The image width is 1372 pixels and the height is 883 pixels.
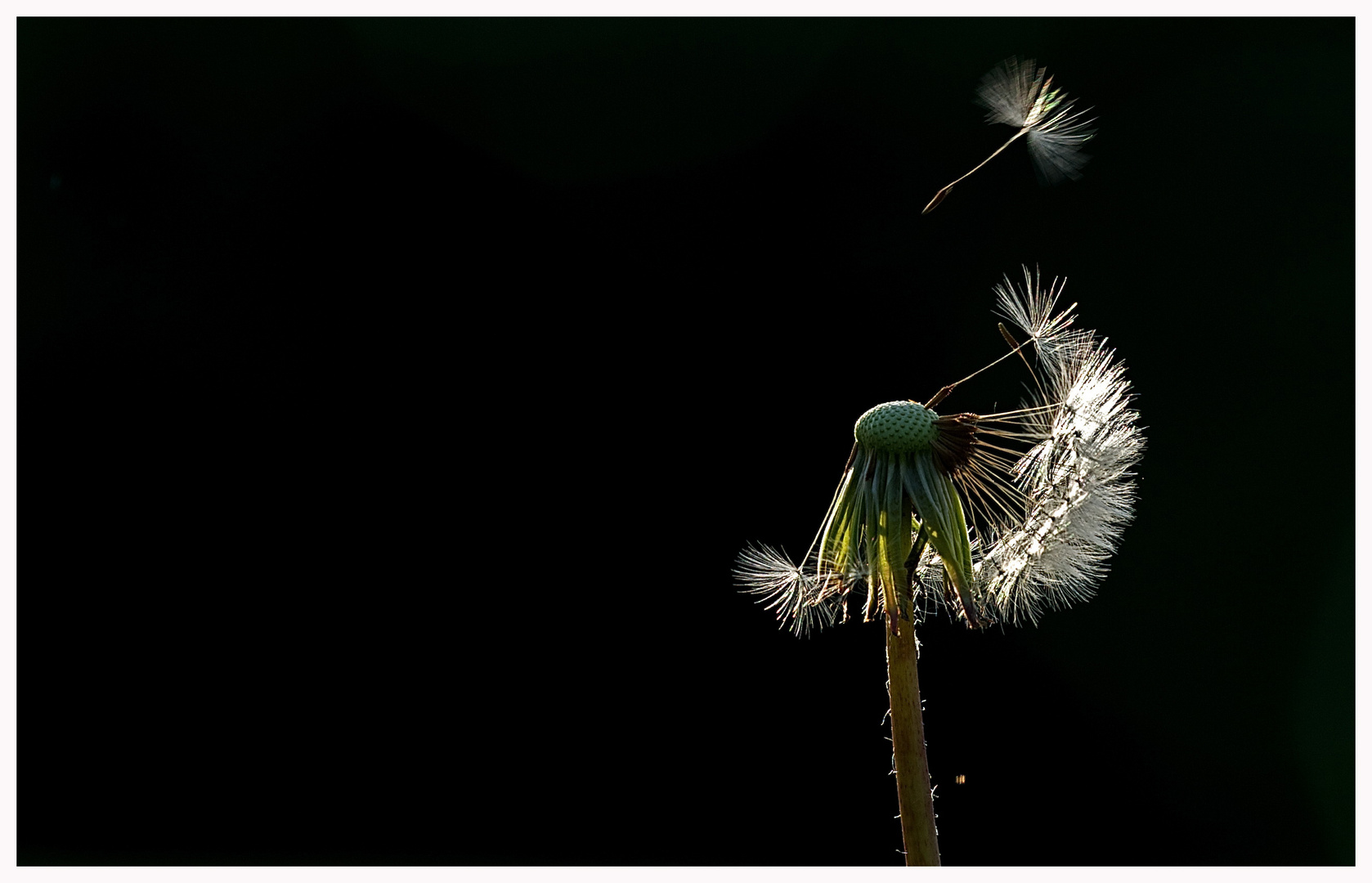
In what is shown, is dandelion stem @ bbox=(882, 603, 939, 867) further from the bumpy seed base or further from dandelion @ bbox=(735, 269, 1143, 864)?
the bumpy seed base

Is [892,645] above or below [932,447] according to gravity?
below

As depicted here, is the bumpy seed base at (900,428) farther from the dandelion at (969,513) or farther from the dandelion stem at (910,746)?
the dandelion stem at (910,746)

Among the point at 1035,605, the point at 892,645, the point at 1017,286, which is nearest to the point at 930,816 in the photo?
the point at 892,645

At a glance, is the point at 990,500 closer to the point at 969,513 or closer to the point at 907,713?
the point at 969,513

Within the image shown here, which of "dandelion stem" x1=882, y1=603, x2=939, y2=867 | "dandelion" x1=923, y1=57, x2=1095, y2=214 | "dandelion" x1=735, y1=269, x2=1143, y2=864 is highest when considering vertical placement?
"dandelion" x1=923, y1=57, x2=1095, y2=214

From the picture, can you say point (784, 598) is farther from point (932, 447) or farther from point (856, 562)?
point (932, 447)

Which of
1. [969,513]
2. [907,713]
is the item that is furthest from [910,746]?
[969,513]

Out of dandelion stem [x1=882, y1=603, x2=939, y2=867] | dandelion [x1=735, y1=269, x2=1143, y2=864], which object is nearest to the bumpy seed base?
dandelion [x1=735, y1=269, x2=1143, y2=864]
